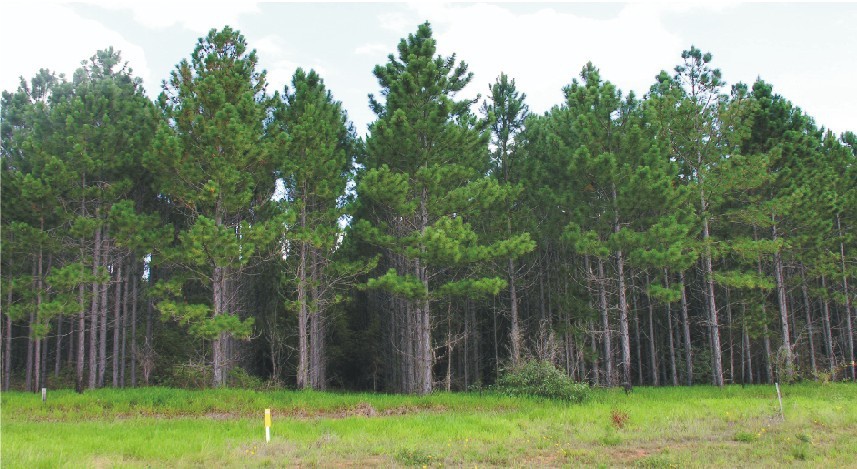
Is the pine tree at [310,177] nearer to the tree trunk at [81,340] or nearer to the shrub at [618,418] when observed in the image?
the tree trunk at [81,340]

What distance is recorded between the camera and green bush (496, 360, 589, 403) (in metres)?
18.6

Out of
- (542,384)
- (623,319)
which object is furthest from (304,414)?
(623,319)

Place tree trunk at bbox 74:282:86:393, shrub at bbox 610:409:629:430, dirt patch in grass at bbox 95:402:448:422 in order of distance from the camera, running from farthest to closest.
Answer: tree trunk at bbox 74:282:86:393 → dirt patch in grass at bbox 95:402:448:422 → shrub at bbox 610:409:629:430

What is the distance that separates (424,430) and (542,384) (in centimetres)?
712

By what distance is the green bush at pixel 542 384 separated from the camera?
18.6 metres

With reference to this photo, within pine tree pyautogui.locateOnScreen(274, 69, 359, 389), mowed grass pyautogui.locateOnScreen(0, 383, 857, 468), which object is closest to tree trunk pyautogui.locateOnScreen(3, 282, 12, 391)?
mowed grass pyautogui.locateOnScreen(0, 383, 857, 468)

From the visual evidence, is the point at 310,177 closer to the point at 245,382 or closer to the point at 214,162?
the point at 214,162

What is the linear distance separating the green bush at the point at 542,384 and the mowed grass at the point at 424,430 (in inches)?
21.9

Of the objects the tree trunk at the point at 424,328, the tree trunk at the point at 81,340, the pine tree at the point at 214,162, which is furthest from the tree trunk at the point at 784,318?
the tree trunk at the point at 81,340

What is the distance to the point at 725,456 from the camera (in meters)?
10.4

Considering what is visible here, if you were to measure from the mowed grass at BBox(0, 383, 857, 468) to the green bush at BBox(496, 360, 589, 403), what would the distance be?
→ 1.83ft

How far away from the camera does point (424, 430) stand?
13.1 metres

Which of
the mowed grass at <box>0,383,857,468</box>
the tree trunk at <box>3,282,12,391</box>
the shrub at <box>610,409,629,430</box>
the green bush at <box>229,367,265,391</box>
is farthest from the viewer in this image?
the green bush at <box>229,367,265,391</box>

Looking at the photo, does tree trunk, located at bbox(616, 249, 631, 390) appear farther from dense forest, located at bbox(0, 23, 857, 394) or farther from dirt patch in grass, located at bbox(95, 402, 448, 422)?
dirt patch in grass, located at bbox(95, 402, 448, 422)
